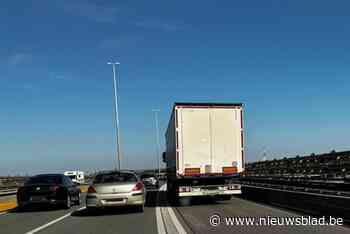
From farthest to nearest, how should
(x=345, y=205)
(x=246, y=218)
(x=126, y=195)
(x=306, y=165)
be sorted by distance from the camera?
(x=306, y=165) → (x=126, y=195) → (x=246, y=218) → (x=345, y=205)

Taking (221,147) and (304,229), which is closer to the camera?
(304,229)

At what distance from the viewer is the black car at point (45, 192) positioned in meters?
23.1

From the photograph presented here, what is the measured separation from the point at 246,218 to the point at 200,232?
3458 mm

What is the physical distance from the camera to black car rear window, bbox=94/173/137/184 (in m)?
20.5

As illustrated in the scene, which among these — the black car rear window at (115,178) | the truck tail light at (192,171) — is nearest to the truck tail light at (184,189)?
the truck tail light at (192,171)

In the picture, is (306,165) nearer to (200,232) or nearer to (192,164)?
(192,164)

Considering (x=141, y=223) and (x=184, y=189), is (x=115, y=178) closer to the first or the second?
(x=184, y=189)

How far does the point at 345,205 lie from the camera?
590 inches

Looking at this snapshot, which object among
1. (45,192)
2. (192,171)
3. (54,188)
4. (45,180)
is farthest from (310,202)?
(45,180)

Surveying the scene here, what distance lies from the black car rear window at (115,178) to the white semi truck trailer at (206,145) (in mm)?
2591

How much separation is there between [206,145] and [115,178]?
419 centimetres

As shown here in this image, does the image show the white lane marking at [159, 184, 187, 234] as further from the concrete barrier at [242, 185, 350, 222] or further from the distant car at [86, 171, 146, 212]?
the concrete barrier at [242, 185, 350, 222]

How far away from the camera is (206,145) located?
23094 mm

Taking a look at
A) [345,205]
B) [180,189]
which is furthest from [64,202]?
[345,205]
